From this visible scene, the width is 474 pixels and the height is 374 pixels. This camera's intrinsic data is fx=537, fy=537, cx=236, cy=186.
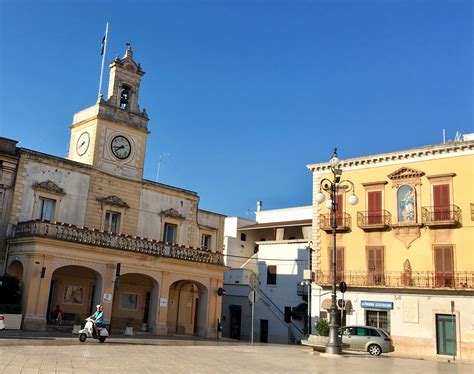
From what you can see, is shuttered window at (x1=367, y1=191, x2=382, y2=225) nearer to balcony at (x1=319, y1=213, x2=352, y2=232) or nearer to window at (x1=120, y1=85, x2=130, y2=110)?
balcony at (x1=319, y1=213, x2=352, y2=232)

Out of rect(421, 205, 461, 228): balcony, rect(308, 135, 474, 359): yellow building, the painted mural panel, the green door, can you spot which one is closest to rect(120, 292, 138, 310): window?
rect(308, 135, 474, 359): yellow building

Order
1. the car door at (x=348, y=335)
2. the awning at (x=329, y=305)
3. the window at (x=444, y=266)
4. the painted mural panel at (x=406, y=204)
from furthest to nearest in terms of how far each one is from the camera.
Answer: the awning at (x=329, y=305), the painted mural panel at (x=406, y=204), the window at (x=444, y=266), the car door at (x=348, y=335)

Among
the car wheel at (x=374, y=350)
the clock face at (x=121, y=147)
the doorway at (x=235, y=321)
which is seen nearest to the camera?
the car wheel at (x=374, y=350)

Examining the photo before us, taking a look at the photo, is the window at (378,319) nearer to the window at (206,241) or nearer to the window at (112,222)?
the window at (206,241)

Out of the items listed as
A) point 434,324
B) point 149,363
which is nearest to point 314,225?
point 434,324

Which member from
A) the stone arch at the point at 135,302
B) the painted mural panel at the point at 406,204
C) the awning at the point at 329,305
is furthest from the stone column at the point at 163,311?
the painted mural panel at the point at 406,204

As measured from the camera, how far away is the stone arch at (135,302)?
3167 centimetres

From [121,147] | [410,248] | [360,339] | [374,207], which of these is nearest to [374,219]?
[374,207]

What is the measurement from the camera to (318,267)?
1421 inches

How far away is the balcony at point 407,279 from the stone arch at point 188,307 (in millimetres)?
7807

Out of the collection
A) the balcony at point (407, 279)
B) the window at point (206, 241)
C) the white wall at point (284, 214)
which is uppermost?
the white wall at point (284, 214)

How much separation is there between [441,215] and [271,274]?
16.1m

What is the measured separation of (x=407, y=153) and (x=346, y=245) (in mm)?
7058

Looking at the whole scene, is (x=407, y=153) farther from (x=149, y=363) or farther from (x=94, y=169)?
(x=149, y=363)
